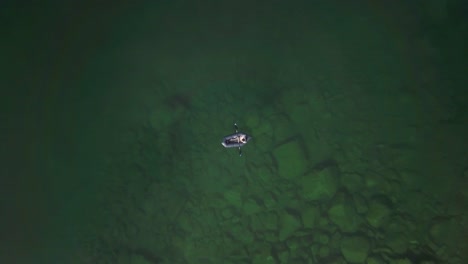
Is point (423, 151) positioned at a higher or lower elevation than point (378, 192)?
higher

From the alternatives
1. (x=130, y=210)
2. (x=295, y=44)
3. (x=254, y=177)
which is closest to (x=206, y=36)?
(x=295, y=44)

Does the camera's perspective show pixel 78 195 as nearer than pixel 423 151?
No

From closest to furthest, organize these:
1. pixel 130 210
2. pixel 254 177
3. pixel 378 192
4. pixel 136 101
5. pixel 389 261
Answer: pixel 389 261
pixel 378 192
pixel 254 177
pixel 130 210
pixel 136 101

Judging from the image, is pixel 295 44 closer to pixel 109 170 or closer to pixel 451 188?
pixel 451 188

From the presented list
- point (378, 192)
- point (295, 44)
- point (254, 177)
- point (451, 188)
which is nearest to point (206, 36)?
point (295, 44)

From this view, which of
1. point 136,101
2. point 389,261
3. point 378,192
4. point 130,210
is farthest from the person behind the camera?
point 136,101

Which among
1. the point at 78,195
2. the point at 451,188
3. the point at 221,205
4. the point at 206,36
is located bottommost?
the point at 451,188

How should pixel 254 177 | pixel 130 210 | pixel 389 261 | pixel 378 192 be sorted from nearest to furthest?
pixel 389 261, pixel 378 192, pixel 254 177, pixel 130 210

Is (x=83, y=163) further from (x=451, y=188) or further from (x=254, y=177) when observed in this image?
(x=451, y=188)

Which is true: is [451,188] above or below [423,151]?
below

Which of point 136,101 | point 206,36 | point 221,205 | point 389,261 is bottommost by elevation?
point 389,261
